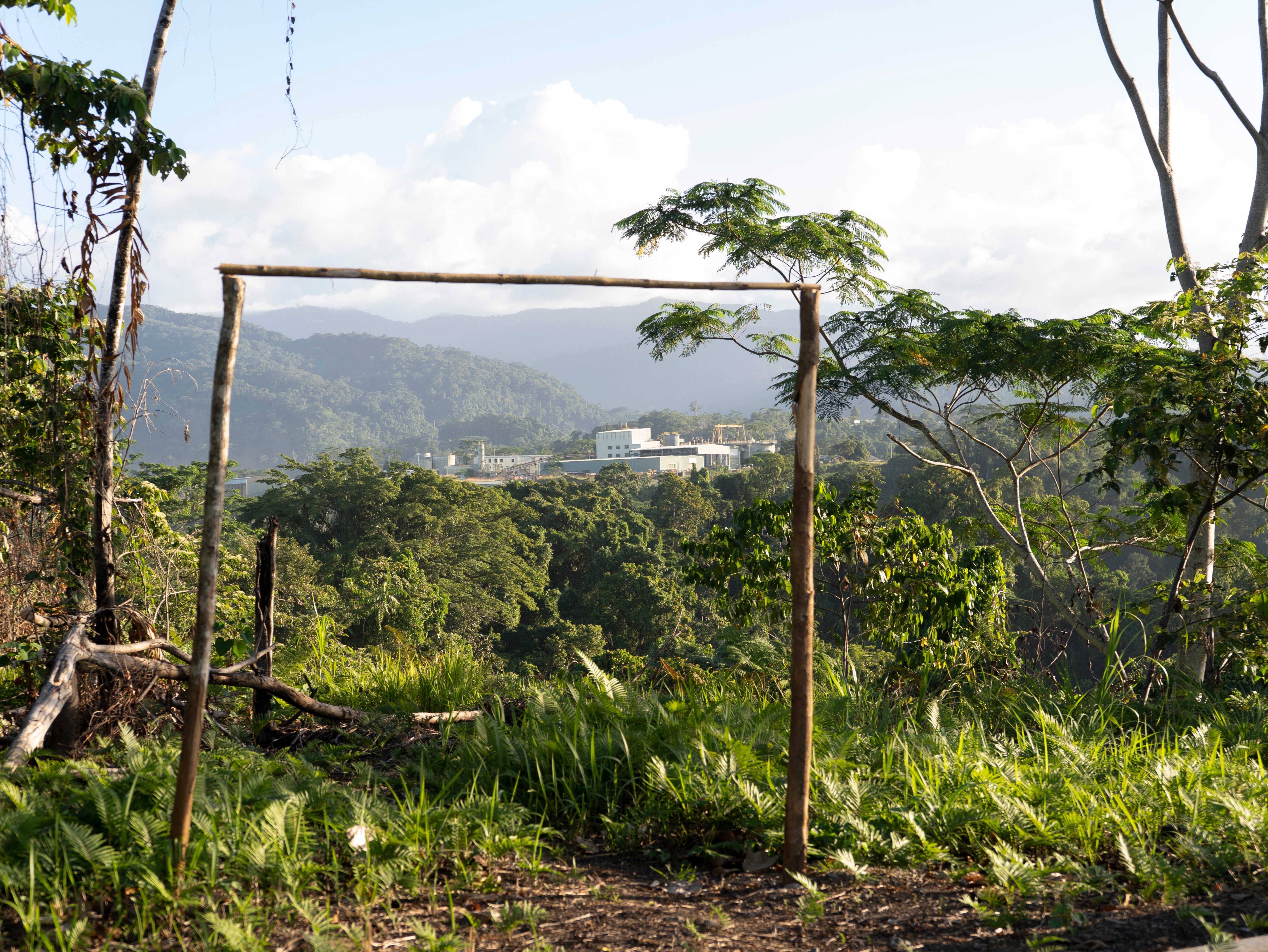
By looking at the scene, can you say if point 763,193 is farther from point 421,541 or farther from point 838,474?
point 838,474

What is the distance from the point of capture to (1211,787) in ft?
8.05

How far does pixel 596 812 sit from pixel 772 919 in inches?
29.6

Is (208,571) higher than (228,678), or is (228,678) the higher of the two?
(208,571)

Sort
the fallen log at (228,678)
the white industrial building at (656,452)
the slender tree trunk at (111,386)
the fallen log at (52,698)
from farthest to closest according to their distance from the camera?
the white industrial building at (656,452), the slender tree trunk at (111,386), the fallen log at (228,678), the fallen log at (52,698)

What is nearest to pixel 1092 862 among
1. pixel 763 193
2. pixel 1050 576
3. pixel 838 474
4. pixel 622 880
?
pixel 622 880

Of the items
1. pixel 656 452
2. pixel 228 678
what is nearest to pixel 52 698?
pixel 228 678

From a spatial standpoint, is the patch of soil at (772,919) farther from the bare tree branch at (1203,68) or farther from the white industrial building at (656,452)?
the white industrial building at (656,452)

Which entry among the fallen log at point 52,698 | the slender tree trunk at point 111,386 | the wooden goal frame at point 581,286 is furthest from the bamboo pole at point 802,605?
the slender tree trunk at point 111,386

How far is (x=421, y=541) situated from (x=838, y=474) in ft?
62.8

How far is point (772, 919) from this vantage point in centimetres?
196

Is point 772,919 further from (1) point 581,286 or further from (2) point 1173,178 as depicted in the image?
(2) point 1173,178

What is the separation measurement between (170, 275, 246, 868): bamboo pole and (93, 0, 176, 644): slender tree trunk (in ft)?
4.71

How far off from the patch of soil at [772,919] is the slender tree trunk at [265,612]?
5.66ft

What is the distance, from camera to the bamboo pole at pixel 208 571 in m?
1.85
